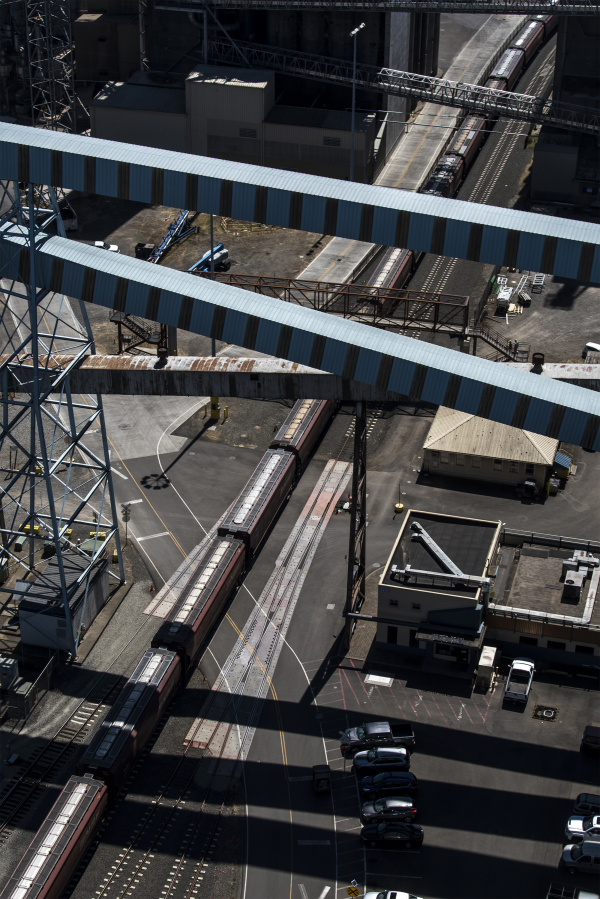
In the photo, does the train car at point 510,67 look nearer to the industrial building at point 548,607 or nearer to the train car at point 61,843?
the industrial building at point 548,607

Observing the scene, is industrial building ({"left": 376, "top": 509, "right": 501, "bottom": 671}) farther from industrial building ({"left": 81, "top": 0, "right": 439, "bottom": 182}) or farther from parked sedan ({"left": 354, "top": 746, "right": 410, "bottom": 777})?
industrial building ({"left": 81, "top": 0, "right": 439, "bottom": 182})

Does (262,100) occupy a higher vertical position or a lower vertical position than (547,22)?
lower

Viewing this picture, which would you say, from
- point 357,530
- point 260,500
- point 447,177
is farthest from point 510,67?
point 357,530

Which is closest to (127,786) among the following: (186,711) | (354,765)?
(186,711)

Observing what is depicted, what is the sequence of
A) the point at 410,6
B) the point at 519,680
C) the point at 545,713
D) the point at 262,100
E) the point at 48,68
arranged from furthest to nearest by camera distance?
the point at 48,68
the point at 262,100
the point at 410,6
the point at 519,680
the point at 545,713

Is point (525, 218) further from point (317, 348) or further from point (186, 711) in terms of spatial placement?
point (186, 711)

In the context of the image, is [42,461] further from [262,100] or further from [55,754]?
[262,100]
